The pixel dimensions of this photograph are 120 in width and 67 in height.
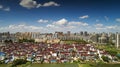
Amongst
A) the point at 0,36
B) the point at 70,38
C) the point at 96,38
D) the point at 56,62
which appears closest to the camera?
the point at 56,62

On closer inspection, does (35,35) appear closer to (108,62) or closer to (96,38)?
(96,38)

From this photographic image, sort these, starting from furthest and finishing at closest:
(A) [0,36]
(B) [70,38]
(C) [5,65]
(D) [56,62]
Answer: (B) [70,38] < (A) [0,36] < (D) [56,62] < (C) [5,65]

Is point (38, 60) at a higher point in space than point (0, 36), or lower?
lower

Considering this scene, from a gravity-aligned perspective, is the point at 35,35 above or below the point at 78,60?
above

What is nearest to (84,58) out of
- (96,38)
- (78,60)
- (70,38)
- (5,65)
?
(78,60)

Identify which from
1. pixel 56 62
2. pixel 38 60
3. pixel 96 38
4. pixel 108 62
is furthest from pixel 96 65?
pixel 96 38

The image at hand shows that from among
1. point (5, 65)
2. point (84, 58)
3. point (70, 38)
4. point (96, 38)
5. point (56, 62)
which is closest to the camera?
point (5, 65)

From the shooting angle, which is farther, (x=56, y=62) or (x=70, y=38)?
(x=70, y=38)

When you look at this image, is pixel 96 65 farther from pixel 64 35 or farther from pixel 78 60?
pixel 64 35

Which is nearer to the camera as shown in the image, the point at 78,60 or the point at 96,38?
the point at 78,60
